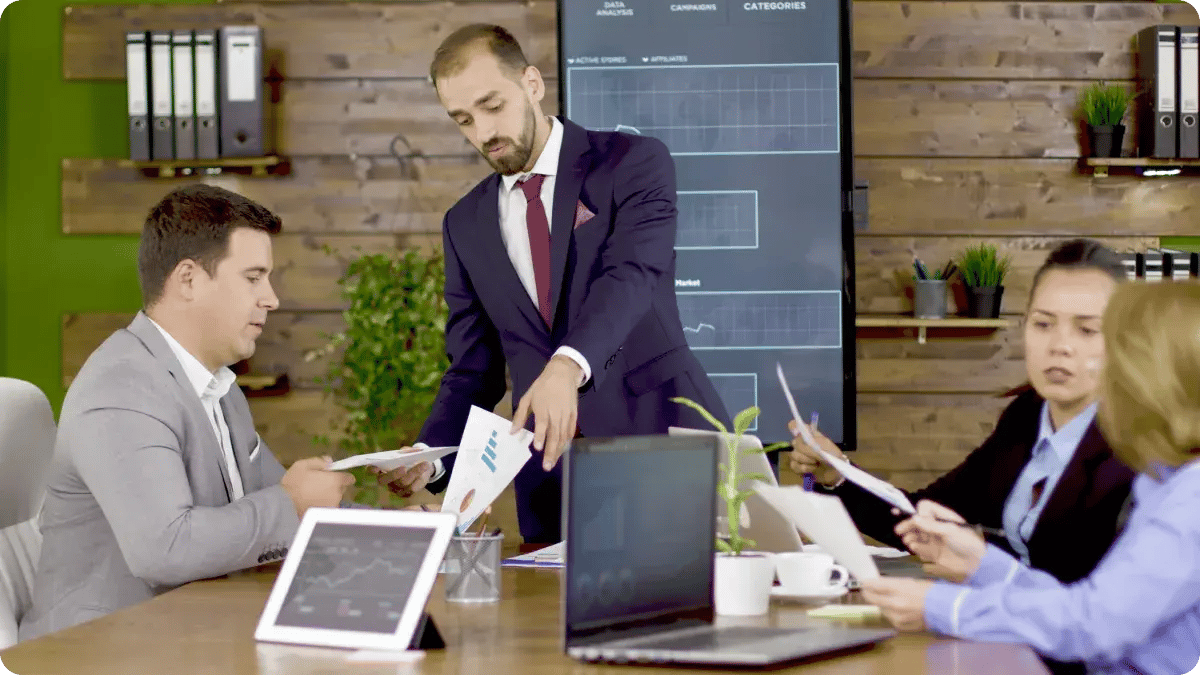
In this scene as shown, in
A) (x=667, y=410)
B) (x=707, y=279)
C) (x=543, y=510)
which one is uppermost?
(x=707, y=279)

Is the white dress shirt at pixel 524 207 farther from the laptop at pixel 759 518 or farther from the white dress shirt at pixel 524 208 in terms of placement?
the laptop at pixel 759 518

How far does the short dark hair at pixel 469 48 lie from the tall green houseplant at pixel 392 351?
1608mm

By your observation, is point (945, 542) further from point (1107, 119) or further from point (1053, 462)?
point (1107, 119)

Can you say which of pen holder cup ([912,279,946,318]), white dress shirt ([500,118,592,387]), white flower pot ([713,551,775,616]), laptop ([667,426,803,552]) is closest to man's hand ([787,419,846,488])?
laptop ([667,426,803,552])

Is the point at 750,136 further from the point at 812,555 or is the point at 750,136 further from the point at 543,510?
the point at 812,555

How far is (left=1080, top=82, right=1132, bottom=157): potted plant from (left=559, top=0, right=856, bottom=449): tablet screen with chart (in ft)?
3.03

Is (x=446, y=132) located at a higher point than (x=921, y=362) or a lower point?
higher

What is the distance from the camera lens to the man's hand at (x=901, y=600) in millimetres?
1424

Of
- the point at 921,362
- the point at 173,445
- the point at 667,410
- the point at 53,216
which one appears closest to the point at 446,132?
the point at 53,216

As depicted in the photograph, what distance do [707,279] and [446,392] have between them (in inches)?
61.3

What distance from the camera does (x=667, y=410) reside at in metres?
2.60

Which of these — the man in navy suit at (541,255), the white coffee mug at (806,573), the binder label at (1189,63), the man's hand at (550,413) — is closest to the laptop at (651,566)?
the white coffee mug at (806,573)

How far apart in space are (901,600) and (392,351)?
9.01 feet

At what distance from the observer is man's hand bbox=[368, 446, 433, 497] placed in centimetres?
217
